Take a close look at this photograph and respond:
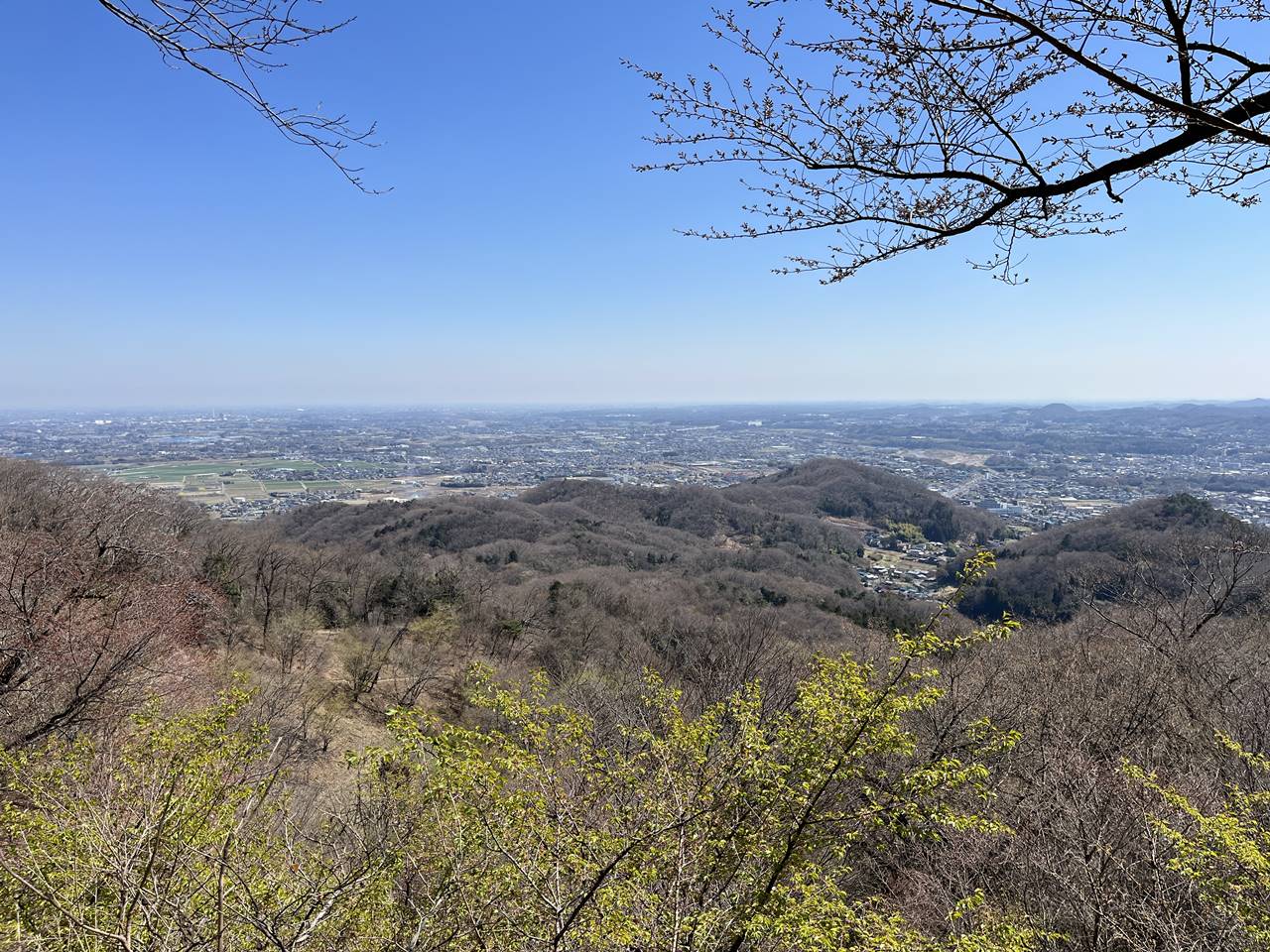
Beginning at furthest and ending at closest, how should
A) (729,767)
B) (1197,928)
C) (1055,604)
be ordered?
(1055,604) → (1197,928) → (729,767)

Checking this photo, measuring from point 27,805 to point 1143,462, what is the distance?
15021 centimetres

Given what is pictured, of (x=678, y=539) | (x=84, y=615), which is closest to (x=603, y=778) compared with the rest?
(x=84, y=615)

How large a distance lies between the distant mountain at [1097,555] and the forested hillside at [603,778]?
761 cm

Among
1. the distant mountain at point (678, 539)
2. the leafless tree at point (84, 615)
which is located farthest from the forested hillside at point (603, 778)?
the distant mountain at point (678, 539)

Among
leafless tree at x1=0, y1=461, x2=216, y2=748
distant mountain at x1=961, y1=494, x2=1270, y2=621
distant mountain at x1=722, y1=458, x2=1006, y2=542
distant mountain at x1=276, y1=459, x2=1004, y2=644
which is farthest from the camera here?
distant mountain at x1=722, y1=458, x2=1006, y2=542

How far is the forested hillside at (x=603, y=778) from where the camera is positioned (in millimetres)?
4332

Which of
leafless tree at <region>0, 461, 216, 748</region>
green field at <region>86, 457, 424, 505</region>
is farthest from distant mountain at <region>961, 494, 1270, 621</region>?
green field at <region>86, 457, 424, 505</region>

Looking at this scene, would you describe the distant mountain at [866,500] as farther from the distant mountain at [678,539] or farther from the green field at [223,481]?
the green field at [223,481]

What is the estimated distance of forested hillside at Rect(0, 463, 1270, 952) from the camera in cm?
433

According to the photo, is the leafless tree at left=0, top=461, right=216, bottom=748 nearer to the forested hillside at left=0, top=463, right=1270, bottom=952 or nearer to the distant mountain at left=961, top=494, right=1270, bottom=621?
the forested hillside at left=0, top=463, right=1270, bottom=952

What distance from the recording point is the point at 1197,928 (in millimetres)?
5426

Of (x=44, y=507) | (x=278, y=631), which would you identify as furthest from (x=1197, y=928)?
(x=44, y=507)

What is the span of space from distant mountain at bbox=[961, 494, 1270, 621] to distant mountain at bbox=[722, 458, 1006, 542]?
79.1 ft

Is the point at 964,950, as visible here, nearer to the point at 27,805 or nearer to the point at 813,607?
the point at 27,805
